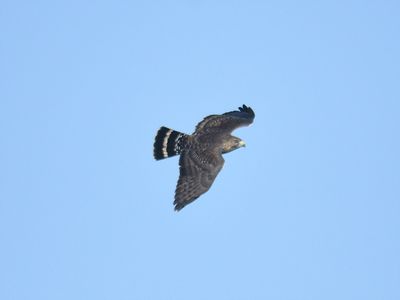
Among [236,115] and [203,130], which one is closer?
Answer: [203,130]

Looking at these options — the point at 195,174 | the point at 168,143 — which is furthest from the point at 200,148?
the point at 195,174

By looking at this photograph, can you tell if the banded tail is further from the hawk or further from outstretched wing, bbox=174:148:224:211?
outstretched wing, bbox=174:148:224:211

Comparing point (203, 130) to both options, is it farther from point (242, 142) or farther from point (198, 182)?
point (198, 182)

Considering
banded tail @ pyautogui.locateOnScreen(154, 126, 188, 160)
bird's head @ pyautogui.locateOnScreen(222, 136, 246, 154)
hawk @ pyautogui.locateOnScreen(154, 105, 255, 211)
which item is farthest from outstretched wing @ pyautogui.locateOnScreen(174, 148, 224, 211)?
bird's head @ pyautogui.locateOnScreen(222, 136, 246, 154)

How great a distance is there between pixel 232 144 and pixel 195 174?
280cm

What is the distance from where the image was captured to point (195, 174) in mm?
22547

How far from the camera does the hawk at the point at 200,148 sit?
22219mm

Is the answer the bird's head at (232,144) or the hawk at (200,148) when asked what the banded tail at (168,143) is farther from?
the bird's head at (232,144)

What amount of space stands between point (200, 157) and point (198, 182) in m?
1.19

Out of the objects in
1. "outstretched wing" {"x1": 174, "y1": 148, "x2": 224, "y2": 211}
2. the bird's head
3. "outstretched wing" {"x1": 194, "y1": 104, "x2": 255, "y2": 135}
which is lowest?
"outstretched wing" {"x1": 174, "y1": 148, "x2": 224, "y2": 211}

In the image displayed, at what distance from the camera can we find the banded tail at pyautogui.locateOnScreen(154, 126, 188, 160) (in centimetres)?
2444

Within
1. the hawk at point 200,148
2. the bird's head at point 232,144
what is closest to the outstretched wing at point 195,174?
the hawk at point 200,148

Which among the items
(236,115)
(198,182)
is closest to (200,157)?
(198,182)

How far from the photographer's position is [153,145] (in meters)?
24.9
